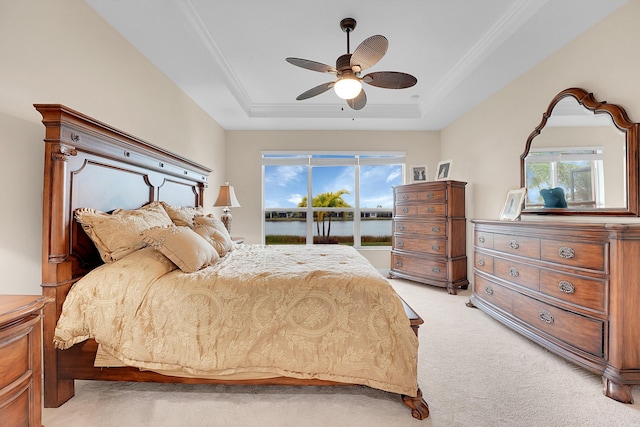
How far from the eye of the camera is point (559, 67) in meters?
2.59

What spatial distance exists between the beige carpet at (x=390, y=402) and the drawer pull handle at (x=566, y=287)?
543 mm

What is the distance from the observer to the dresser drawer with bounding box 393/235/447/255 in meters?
3.87

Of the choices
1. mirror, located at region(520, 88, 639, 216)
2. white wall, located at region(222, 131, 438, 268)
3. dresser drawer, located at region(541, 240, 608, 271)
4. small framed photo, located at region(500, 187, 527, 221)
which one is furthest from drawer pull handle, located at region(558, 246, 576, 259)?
white wall, located at region(222, 131, 438, 268)

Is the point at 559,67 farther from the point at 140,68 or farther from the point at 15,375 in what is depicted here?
the point at 15,375

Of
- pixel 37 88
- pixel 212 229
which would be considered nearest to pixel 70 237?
pixel 37 88

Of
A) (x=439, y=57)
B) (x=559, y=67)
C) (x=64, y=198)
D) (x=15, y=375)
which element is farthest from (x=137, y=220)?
(x=559, y=67)

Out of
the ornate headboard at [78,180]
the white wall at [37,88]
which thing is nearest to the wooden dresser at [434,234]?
the ornate headboard at [78,180]

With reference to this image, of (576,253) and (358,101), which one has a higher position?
(358,101)

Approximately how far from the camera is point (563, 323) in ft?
6.39

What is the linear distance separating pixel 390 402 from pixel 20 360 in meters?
1.67

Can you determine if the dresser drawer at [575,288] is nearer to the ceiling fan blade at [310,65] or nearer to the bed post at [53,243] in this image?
the ceiling fan blade at [310,65]

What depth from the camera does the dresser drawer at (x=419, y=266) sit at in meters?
3.83

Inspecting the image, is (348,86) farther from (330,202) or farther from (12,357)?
(330,202)

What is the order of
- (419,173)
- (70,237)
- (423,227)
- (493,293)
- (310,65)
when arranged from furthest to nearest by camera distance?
(419,173)
(423,227)
(493,293)
(310,65)
(70,237)
